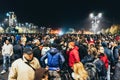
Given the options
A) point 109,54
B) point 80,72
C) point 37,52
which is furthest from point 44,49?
point 80,72

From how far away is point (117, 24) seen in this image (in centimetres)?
9594

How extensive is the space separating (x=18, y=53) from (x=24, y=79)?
26.1 ft

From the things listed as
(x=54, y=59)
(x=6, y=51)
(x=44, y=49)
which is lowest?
(x=54, y=59)

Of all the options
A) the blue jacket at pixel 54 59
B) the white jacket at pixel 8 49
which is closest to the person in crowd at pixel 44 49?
the blue jacket at pixel 54 59

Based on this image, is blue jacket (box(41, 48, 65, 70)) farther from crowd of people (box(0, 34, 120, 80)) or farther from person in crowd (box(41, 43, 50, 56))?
person in crowd (box(41, 43, 50, 56))

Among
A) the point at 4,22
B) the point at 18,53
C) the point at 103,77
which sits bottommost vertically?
the point at 103,77

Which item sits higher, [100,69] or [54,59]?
[54,59]

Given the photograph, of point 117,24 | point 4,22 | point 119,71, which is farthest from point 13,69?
point 4,22

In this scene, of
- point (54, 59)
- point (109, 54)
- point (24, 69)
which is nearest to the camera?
point (24, 69)

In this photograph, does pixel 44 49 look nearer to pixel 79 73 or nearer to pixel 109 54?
pixel 109 54

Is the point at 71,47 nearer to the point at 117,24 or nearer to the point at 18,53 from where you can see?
the point at 18,53

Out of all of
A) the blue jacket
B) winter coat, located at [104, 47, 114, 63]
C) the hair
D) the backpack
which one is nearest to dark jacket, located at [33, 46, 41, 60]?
the blue jacket

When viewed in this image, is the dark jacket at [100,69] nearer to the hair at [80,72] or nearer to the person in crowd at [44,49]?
the hair at [80,72]

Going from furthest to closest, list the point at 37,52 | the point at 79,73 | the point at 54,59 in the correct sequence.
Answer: the point at 37,52, the point at 54,59, the point at 79,73
